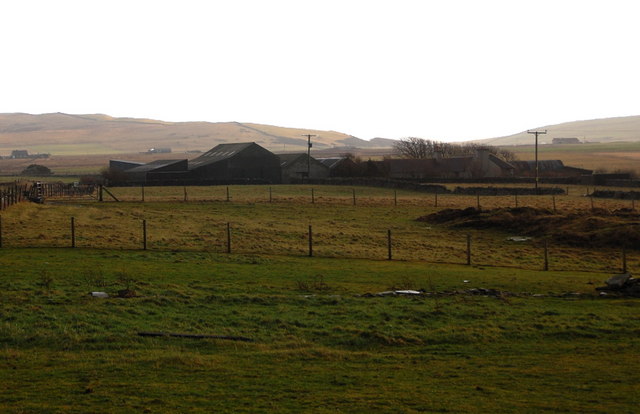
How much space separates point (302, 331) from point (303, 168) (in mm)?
95189

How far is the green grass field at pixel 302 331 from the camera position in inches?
494

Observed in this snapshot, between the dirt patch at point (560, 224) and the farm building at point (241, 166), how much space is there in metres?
58.7

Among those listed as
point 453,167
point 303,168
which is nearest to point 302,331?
point 303,168

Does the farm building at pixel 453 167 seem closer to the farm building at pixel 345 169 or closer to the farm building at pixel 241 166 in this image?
the farm building at pixel 345 169

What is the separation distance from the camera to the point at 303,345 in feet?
53.5

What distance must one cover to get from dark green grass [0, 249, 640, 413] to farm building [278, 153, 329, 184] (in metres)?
84.8

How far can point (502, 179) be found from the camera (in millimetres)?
95938

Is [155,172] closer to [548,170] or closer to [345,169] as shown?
[345,169]

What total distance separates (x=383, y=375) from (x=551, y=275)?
1605 cm

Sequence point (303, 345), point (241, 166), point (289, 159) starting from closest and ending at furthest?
point (303, 345) < point (241, 166) < point (289, 159)

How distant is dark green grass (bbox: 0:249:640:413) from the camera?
12.4 meters

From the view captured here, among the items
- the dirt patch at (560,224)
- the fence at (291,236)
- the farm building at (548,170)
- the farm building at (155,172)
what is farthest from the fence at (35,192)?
the farm building at (548,170)

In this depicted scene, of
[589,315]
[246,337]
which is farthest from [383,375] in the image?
[589,315]

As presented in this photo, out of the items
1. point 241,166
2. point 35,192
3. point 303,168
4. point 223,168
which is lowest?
point 35,192
